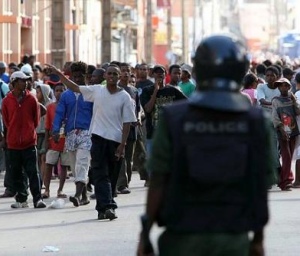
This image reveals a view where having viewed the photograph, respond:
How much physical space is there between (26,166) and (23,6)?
3084cm

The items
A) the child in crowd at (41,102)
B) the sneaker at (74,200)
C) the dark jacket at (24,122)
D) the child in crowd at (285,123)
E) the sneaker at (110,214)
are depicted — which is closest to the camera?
the sneaker at (110,214)

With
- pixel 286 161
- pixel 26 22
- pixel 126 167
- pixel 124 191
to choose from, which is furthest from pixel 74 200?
pixel 26 22

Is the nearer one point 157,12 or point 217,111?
point 217,111

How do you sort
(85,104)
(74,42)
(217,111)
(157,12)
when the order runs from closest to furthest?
(217,111), (85,104), (74,42), (157,12)

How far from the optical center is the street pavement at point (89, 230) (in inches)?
484

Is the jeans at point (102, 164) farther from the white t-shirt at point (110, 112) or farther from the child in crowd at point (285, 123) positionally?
the child in crowd at point (285, 123)

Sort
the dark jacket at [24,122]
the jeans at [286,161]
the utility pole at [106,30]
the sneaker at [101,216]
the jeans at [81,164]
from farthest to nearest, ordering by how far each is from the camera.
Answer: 1. the utility pole at [106,30]
2. the jeans at [286,161]
3. the dark jacket at [24,122]
4. the jeans at [81,164]
5. the sneaker at [101,216]

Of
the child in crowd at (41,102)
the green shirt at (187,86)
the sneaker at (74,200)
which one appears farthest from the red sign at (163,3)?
the sneaker at (74,200)

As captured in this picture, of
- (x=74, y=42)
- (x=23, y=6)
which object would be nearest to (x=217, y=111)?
(x=23, y=6)

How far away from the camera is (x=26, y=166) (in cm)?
1641

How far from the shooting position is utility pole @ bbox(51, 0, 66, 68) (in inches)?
1565

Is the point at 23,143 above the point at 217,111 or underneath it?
underneath

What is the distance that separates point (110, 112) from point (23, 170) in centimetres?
266

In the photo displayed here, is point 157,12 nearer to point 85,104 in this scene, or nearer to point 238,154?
point 85,104
